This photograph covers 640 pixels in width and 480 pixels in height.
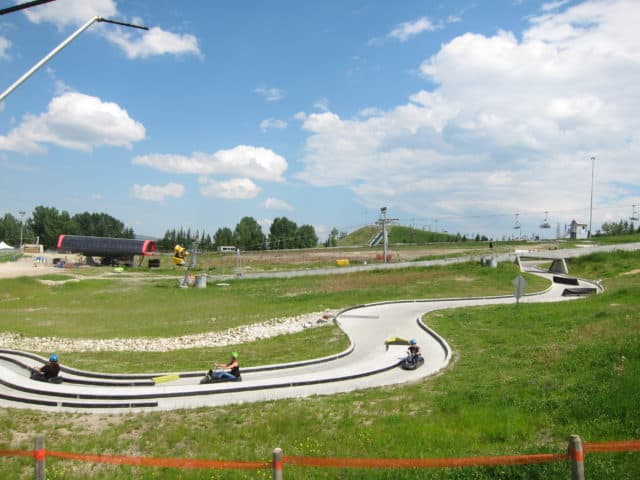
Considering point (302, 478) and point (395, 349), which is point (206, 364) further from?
point (302, 478)

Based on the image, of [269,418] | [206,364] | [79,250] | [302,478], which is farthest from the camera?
[79,250]

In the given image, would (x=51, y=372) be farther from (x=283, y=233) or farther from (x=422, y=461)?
(x=283, y=233)

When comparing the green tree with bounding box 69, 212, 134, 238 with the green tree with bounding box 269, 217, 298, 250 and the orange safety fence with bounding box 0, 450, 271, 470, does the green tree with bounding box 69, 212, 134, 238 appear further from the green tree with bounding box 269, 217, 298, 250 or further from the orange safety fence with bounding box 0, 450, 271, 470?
the orange safety fence with bounding box 0, 450, 271, 470

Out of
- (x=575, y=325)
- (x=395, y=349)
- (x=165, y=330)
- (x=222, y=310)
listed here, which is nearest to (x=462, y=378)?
(x=395, y=349)

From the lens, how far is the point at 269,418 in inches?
472

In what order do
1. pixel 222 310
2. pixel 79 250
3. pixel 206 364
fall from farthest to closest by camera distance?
pixel 79 250
pixel 222 310
pixel 206 364

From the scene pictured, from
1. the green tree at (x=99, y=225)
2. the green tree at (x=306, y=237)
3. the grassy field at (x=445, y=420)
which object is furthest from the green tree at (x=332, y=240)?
the grassy field at (x=445, y=420)

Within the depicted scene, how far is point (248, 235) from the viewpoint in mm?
159625

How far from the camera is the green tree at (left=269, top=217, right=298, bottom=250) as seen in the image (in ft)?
513

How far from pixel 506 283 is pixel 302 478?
131 feet

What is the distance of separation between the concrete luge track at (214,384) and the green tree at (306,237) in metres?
136

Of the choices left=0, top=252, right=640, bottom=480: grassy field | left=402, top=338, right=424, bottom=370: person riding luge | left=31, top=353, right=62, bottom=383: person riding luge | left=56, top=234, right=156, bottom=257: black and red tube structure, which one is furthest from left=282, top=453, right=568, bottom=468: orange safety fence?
left=56, top=234, right=156, bottom=257: black and red tube structure

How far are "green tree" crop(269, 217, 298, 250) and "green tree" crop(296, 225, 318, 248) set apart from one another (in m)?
1.34

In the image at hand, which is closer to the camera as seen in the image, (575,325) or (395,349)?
(575,325)
